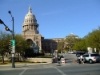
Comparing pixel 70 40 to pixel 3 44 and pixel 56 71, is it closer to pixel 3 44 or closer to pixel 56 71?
pixel 3 44

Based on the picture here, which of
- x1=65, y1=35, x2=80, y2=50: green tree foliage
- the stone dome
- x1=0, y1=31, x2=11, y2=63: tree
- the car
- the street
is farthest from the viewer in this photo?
the stone dome

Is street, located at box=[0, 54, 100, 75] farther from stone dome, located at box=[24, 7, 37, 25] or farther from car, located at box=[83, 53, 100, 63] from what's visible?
stone dome, located at box=[24, 7, 37, 25]

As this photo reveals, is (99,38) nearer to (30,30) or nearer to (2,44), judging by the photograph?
(2,44)

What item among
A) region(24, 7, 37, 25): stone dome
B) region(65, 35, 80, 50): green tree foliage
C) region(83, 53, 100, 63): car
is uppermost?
region(24, 7, 37, 25): stone dome

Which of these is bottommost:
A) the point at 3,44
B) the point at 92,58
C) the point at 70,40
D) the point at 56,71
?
the point at 56,71

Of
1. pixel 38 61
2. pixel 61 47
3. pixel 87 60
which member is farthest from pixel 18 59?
pixel 61 47

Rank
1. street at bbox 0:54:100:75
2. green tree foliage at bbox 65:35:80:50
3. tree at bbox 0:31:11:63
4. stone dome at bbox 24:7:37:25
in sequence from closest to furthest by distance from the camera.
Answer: street at bbox 0:54:100:75 → tree at bbox 0:31:11:63 → green tree foliage at bbox 65:35:80:50 → stone dome at bbox 24:7:37:25

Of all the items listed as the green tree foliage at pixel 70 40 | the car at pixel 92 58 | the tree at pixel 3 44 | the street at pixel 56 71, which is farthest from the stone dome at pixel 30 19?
the street at pixel 56 71

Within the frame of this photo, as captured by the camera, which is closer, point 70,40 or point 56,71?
point 56,71

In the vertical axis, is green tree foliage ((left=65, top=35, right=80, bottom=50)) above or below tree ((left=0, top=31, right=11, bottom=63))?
above

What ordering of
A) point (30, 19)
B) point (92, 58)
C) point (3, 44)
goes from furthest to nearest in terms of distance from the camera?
point (30, 19), point (3, 44), point (92, 58)

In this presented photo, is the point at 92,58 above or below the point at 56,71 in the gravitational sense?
above

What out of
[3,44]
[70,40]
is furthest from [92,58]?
[70,40]

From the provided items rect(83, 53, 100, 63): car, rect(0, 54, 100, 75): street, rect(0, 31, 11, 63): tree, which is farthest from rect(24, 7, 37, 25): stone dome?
rect(0, 54, 100, 75): street
